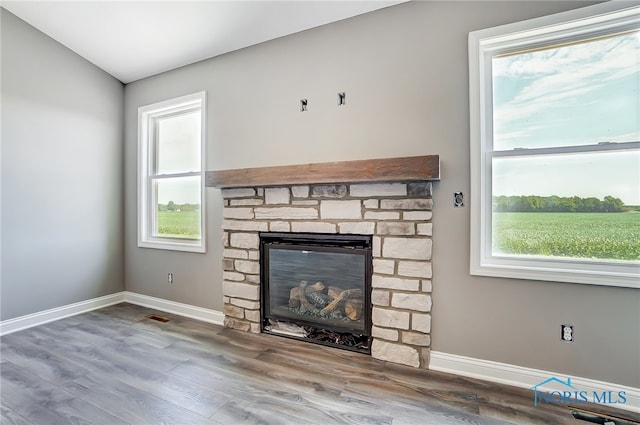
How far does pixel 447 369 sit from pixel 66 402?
261cm

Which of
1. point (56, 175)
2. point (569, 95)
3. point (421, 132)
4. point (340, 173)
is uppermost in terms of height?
point (569, 95)

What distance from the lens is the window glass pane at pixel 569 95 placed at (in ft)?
6.21

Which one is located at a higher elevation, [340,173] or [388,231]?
[340,173]

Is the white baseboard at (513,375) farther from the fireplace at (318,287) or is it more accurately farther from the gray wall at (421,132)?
the fireplace at (318,287)

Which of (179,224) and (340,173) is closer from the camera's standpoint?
(340,173)

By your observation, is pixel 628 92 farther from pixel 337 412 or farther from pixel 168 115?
pixel 168 115

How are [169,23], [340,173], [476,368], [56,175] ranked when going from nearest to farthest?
[476,368]
[340,173]
[169,23]
[56,175]

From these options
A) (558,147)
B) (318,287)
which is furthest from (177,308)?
(558,147)

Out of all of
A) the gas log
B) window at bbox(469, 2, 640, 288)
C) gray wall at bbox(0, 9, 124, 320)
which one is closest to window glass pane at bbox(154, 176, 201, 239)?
gray wall at bbox(0, 9, 124, 320)

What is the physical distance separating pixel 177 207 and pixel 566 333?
3912 millimetres

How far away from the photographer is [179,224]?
3.62 meters

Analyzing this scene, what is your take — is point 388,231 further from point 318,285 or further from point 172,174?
point 172,174
